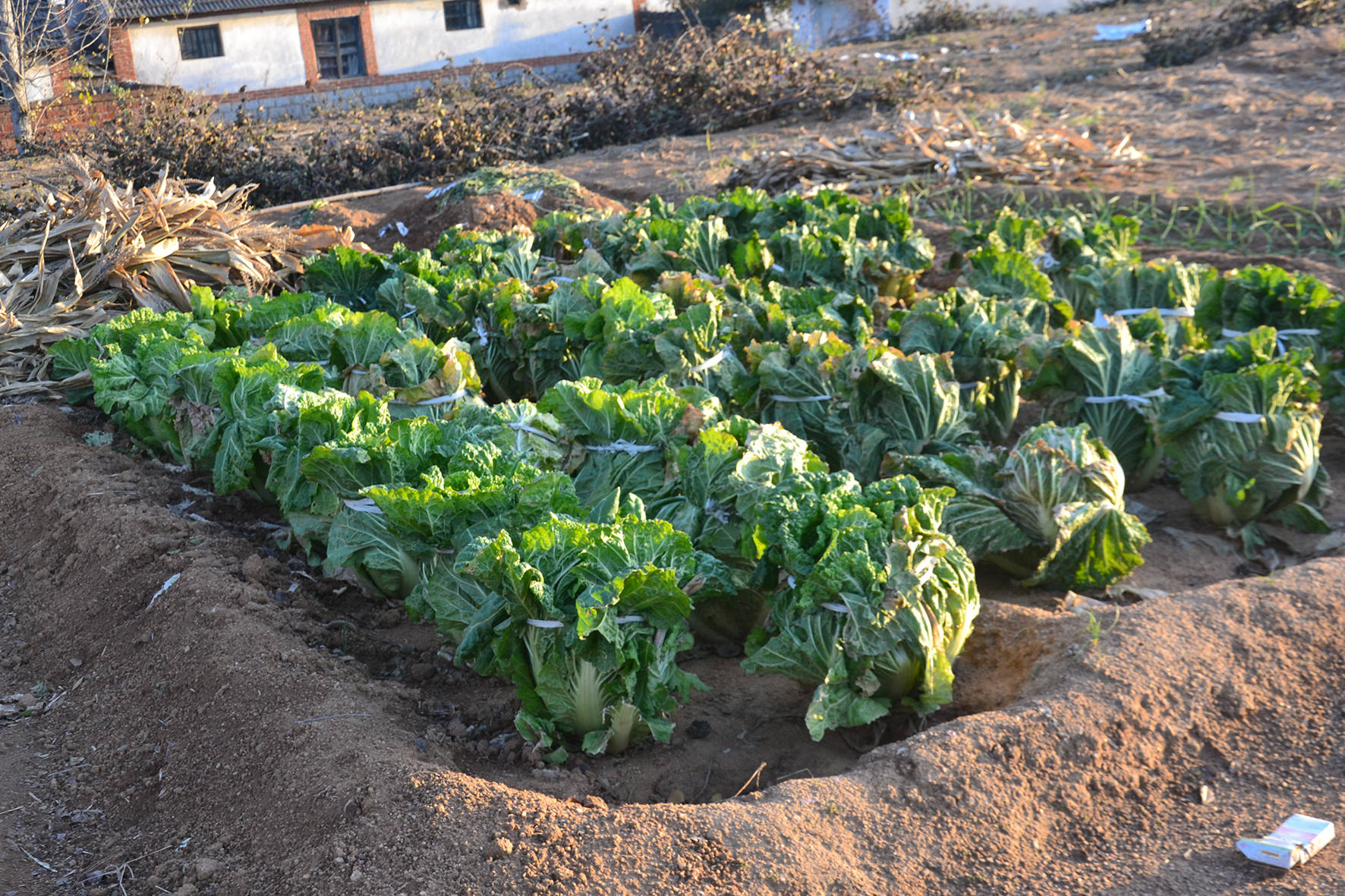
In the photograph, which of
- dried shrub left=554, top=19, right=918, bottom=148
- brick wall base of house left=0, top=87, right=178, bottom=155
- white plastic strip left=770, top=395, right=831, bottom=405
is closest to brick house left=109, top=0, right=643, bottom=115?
brick wall base of house left=0, top=87, right=178, bottom=155

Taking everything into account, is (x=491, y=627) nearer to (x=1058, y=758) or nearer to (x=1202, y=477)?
(x=1058, y=758)

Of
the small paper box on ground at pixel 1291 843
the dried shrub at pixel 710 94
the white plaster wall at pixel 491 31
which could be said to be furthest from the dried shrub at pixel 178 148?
the white plaster wall at pixel 491 31

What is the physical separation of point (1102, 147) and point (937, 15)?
14709 millimetres

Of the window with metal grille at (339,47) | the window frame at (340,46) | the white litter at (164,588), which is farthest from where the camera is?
the window with metal grille at (339,47)

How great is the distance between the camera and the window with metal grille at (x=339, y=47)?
2338 centimetres

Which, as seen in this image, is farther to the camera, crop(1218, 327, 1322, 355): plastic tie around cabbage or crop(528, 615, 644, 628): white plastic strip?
crop(1218, 327, 1322, 355): plastic tie around cabbage

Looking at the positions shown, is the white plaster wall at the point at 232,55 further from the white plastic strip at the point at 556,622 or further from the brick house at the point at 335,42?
the white plastic strip at the point at 556,622

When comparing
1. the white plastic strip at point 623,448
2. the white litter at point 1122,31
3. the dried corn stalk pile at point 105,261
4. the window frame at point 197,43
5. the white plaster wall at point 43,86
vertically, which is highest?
the window frame at point 197,43

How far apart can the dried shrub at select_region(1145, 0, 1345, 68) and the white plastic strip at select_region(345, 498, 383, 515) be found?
1449 centimetres

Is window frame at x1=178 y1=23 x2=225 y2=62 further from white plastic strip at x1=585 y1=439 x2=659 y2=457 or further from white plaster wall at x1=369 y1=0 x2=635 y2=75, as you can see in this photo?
white plastic strip at x1=585 y1=439 x2=659 y2=457

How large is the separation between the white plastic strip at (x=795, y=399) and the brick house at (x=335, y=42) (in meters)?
16.9

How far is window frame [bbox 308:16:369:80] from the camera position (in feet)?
76.3

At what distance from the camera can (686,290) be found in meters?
5.83

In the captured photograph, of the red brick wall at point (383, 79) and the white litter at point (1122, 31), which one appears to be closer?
the white litter at point (1122, 31)
